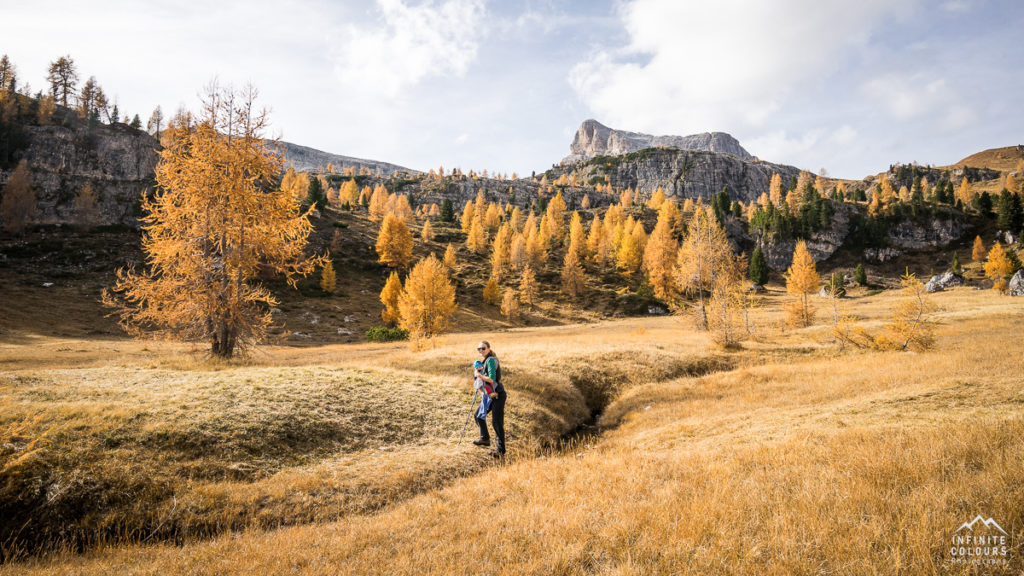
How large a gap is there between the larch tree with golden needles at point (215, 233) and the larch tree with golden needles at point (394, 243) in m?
70.1

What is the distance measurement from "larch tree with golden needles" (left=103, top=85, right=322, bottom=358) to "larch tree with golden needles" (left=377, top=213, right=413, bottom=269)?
7010cm

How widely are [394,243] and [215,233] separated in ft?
235

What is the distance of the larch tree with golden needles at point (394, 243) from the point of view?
8612cm

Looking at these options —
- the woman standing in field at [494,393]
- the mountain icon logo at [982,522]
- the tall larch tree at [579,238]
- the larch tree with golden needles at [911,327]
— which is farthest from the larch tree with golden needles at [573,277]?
the mountain icon logo at [982,522]

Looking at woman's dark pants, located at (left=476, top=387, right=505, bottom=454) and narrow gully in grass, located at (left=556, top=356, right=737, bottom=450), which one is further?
narrow gully in grass, located at (left=556, top=356, right=737, bottom=450)

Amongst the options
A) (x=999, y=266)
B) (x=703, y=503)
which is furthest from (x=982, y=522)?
(x=999, y=266)

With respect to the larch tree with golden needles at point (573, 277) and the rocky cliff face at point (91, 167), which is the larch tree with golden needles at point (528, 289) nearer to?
the larch tree with golden needles at point (573, 277)

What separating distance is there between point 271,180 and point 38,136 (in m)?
163

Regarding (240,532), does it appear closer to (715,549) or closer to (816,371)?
(715,549)

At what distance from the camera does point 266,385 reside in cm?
1323

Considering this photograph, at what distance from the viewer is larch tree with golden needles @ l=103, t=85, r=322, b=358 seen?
15586 millimetres

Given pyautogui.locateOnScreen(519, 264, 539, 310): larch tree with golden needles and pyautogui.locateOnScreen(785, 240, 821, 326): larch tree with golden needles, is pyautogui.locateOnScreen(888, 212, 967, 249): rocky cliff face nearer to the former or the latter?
pyautogui.locateOnScreen(785, 240, 821, 326): larch tree with golden needles

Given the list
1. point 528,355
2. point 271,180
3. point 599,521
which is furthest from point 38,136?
point 599,521

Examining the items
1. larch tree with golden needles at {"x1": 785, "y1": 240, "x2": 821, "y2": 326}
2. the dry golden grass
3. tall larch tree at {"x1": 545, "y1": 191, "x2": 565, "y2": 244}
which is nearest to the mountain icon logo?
the dry golden grass
